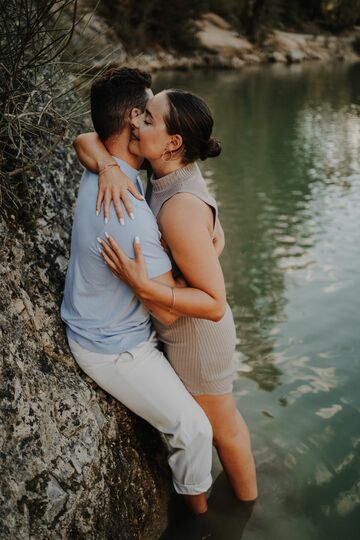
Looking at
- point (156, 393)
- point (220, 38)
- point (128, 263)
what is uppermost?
point (128, 263)

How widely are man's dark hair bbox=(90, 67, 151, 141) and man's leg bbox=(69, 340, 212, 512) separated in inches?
36.8

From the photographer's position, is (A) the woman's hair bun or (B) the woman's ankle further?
(B) the woman's ankle

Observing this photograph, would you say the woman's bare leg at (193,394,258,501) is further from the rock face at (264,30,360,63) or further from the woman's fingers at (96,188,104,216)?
the rock face at (264,30,360,63)

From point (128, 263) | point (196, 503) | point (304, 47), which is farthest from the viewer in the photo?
point (304, 47)

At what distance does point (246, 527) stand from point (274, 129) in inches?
464

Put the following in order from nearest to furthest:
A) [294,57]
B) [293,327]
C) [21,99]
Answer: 1. [21,99]
2. [293,327]
3. [294,57]

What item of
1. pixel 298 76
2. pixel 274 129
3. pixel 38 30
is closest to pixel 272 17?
pixel 298 76

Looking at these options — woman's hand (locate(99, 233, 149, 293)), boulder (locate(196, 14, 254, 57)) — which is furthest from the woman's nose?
boulder (locate(196, 14, 254, 57))

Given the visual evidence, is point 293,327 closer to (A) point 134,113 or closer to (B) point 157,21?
(A) point 134,113

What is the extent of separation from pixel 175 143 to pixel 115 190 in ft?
1.11

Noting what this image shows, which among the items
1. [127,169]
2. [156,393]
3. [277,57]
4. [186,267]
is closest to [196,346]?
[156,393]

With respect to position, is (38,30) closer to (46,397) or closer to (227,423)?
(46,397)

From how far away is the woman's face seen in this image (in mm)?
2320

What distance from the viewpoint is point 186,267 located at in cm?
227
